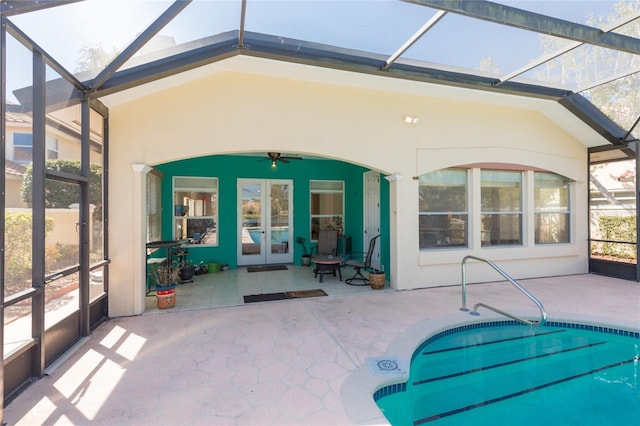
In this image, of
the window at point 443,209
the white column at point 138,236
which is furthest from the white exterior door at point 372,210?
the white column at point 138,236

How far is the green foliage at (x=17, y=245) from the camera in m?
2.56

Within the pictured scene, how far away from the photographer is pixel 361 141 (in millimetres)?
5727

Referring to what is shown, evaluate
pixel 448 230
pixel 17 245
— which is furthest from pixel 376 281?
pixel 17 245

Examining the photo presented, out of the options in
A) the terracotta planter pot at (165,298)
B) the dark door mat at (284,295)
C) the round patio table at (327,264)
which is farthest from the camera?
the round patio table at (327,264)

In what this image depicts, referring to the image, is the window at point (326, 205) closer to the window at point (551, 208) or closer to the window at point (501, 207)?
the window at point (501, 207)

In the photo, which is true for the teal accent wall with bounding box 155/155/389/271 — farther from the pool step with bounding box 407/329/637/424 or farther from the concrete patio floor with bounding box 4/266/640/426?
the pool step with bounding box 407/329/637/424

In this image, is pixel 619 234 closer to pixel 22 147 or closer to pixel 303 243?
pixel 303 243

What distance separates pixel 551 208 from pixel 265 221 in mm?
7542

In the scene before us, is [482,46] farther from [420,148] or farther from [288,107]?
[288,107]

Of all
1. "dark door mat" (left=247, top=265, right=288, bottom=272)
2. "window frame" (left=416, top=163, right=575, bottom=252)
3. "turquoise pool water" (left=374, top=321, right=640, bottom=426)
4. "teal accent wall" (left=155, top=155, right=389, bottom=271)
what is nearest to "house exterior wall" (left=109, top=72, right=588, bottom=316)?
"window frame" (left=416, top=163, right=575, bottom=252)

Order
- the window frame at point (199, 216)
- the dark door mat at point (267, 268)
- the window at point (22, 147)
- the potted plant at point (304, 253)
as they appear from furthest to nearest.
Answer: the potted plant at point (304, 253), the dark door mat at point (267, 268), the window frame at point (199, 216), the window at point (22, 147)

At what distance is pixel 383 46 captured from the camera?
4.21m

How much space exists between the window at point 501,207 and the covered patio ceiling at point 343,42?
2.08 m

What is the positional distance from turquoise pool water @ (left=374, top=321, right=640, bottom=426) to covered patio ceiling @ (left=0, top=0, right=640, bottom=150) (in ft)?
12.6
